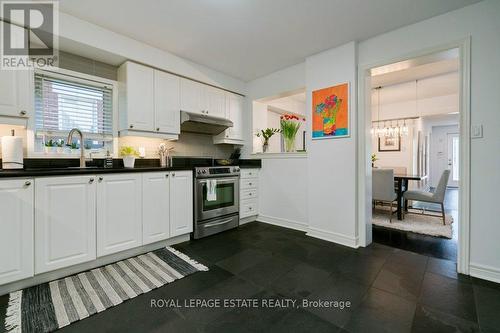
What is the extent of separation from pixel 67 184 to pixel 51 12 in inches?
65.0

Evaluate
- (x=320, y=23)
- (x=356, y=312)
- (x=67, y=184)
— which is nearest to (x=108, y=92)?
(x=67, y=184)

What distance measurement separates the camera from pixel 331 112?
2818 mm

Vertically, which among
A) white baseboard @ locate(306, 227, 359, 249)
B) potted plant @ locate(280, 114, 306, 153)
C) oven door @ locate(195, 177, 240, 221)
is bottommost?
white baseboard @ locate(306, 227, 359, 249)

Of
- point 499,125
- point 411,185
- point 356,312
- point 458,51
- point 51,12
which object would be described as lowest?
point 356,312

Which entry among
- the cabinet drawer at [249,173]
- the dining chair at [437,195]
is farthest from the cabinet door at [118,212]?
the dining chair at [437,195]

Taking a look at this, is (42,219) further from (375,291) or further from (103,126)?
(375,291)

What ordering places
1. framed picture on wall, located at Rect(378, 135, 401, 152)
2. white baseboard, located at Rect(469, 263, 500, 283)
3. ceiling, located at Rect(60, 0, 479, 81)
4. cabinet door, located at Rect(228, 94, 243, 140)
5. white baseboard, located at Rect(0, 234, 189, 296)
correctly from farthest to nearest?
1. framed picture on wall, located at Rect(378, 135, 401, 152)
2. cabinet door, located at Rect(228, 94, 243, 140)
3. ceiling, located at Rect(60, 0, 479, 81)
4. white baseboard, located at Rect(469, 263, 500, 283)
5. white baseboard, located at Rect(0, 234, 189, 296)

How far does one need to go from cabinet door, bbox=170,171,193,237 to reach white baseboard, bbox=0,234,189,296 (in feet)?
0.58

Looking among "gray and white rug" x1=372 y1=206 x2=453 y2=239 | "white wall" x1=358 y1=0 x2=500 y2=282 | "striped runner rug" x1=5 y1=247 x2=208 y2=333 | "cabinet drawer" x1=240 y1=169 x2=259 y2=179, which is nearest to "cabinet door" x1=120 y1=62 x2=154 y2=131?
"cabinet drawer" x1=240 y1=169 x2=259 y2=179

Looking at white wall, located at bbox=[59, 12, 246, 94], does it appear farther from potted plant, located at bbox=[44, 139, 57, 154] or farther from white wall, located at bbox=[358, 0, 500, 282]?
white wall, located at bbox=[358, 0, 500, 282]

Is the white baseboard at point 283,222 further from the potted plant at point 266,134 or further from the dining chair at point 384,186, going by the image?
the dining chair at point 384,186

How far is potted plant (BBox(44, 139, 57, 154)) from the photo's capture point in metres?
2.35

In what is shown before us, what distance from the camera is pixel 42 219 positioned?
175 cm

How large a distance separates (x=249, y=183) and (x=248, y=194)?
184mm
